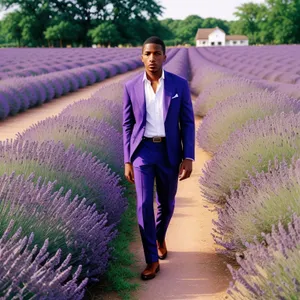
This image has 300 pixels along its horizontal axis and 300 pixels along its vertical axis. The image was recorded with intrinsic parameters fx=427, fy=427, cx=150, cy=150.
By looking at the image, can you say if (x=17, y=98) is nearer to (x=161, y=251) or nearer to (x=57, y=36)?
(x=161, y=251)

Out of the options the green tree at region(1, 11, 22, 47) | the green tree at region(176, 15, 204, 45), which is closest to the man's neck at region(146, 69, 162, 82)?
the green tree at region(1, 11, 22, 47)

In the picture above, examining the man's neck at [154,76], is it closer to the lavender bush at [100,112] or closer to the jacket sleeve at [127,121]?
the jacket sleeve at [127,121]

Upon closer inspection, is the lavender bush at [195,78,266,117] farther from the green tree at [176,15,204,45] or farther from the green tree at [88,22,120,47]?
the green tree at [176,15,204,45]

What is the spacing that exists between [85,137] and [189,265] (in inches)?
70.1

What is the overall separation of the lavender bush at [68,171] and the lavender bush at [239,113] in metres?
2.52

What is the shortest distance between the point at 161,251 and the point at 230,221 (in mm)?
613

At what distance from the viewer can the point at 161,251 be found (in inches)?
131

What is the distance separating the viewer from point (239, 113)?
5766mm

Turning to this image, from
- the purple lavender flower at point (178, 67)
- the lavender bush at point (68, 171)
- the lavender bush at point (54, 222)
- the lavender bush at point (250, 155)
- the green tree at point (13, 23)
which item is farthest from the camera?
the green tree at point (13, 23)

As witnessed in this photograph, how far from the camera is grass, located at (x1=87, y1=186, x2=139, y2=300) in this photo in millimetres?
2844

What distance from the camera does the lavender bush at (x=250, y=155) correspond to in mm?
3828

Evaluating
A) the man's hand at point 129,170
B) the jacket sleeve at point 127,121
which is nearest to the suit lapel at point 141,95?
the jacket sleeve at point 127,121

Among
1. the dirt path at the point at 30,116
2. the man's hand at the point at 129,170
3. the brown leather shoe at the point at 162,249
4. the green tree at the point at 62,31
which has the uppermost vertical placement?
the green tree at the point at 62,31

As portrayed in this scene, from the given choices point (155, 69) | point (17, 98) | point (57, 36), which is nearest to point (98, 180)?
point (155, 69)
